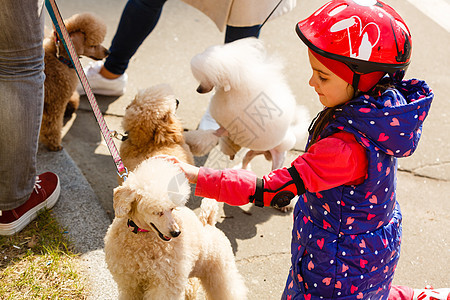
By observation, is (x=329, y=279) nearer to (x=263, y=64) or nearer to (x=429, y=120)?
(x=263, y=64)

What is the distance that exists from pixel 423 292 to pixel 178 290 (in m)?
1.13

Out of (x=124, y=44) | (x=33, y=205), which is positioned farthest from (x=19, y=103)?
(x=124, y=44)

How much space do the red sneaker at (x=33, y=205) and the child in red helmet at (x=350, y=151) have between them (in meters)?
1.16

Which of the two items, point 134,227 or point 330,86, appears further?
point 134,227

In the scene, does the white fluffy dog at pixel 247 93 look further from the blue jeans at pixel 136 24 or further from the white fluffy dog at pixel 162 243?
the white fluffy dog at pixel 162 243

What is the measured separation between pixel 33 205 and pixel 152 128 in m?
0.76

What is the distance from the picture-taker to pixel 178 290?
1.85m

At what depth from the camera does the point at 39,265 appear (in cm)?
219

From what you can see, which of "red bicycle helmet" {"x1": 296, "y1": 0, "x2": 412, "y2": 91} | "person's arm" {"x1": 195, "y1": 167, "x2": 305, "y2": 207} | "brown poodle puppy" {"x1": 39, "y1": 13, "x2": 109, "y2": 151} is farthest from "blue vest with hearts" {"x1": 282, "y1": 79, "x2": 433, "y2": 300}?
"brown poodle puppy" {"x1": 39, "y1": 13, "x2": 109, "y2": 151}

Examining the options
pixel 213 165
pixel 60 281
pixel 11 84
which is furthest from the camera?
pixel 213 165

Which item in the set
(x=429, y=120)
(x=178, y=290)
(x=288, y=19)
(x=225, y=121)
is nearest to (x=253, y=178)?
(x=178, y=290)

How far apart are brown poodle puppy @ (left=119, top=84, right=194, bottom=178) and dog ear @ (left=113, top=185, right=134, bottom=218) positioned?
24.6 inches

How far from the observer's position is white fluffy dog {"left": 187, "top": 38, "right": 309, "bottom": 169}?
233 cm

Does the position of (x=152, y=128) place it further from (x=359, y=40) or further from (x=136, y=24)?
(x=359, y=40)
